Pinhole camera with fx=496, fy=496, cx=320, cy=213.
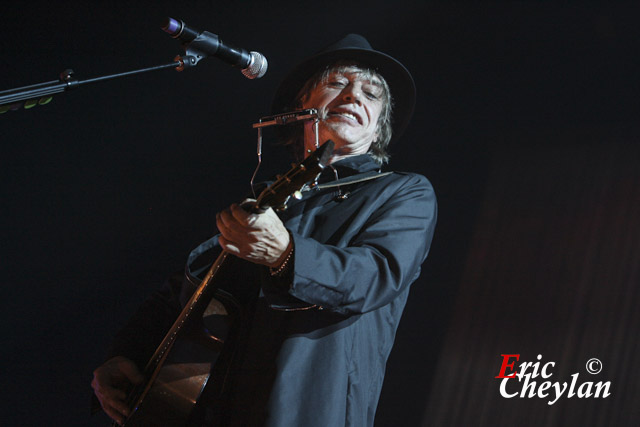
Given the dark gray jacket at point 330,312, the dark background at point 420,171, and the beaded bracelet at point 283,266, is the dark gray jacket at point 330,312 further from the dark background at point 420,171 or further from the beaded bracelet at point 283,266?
the dark background at point 420,171

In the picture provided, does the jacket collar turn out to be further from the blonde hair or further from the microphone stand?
the microphone stand

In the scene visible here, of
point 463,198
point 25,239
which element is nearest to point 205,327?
point 25,239

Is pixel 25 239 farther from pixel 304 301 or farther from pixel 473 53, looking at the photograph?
pixel 473 53

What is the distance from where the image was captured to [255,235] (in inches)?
39.8

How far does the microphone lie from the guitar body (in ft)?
2.31

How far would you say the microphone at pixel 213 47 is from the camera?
1.35 metres

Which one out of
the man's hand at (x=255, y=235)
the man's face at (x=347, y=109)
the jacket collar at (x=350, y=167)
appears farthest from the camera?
the man's face at (x=347, y=109)

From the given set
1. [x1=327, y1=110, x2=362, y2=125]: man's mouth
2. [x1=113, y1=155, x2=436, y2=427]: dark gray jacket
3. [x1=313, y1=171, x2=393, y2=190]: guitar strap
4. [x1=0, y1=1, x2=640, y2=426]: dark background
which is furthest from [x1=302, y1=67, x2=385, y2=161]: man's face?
[x1=0, y1=1, x2=640, y2=426]: dark background

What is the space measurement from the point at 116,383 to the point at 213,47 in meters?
1.04

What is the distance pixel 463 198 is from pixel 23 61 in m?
2.20

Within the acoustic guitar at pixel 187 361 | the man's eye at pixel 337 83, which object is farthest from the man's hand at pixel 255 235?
the man's eye at pixel 337 83

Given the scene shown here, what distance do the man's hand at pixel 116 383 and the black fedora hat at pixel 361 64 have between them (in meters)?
1.31

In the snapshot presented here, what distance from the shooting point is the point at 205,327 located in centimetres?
138

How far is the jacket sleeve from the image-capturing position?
1059 millimetres
